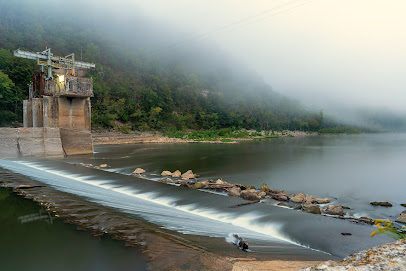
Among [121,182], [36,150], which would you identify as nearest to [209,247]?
[121,182]

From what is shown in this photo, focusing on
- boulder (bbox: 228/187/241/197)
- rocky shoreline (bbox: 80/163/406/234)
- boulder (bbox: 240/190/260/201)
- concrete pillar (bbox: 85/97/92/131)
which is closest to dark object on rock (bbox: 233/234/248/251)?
rocky shoreline (bbox: 80/163/406/234)

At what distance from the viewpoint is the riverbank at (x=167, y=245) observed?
241 inches

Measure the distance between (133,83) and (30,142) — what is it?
67.4m

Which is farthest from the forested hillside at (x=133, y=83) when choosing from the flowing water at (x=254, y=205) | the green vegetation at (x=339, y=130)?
the flowing water at (x=254, y=205)

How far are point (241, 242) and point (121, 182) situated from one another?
9825mm

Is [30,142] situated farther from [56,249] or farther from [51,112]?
[56,249]

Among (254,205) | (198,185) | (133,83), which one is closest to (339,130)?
(133,83)

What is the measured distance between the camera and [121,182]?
15.4 m

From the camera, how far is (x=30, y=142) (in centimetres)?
2514

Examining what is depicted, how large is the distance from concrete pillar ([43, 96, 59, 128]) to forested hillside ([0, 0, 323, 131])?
21.3 m

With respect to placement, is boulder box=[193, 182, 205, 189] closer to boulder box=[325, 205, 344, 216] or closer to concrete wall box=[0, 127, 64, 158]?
boulder box=[325, 205, 344, 216]

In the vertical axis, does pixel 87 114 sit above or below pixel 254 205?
above

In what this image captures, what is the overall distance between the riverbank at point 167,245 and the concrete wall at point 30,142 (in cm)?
1670

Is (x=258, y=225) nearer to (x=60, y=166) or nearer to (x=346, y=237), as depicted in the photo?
(x=346, y=237)
